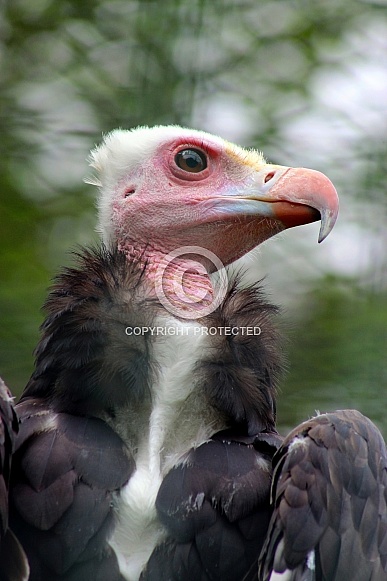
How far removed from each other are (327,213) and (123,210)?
97cm

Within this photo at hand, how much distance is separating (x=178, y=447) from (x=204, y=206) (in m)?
1.22

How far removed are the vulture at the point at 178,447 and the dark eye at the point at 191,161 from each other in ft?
1.61

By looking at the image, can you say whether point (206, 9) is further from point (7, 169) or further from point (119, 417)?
point (119, 417)

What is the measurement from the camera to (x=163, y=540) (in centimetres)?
339

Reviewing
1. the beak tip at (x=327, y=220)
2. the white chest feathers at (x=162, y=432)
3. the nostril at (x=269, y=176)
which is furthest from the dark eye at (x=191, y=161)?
the white chest feathers at (x=162, y=432)

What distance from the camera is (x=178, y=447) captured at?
3.59 metres

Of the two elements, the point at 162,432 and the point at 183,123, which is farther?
the point at 183,123

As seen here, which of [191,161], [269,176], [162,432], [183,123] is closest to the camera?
[162,432]

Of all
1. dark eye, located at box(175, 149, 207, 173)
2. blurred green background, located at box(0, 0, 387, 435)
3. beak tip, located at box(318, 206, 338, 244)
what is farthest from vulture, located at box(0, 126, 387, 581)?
blurred green background, located at box(0, 0, 387, 435)

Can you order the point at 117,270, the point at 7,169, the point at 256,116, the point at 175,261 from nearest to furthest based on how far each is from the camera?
1. the point at 117,270
2. the point at 175,261
3. the point at 7,169
4. the point at 256,116

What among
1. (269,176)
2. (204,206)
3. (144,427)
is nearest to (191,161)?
(204,206)

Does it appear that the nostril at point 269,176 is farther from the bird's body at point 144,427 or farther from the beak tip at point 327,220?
the bird's body at point 144,427

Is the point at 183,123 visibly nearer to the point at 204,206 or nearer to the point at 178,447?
the point at 204,206

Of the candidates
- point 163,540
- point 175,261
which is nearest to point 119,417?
point 163,540
